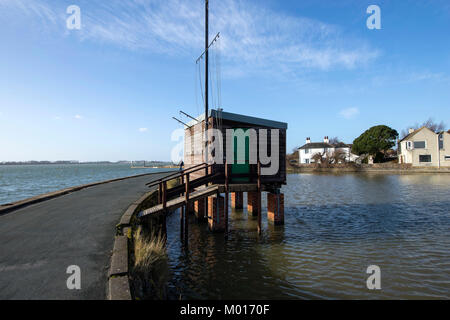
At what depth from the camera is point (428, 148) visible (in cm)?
5519

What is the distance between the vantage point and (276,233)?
12734mm

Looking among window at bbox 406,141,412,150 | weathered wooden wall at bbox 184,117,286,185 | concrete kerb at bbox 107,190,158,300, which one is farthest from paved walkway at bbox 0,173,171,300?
window at bbox 406,141,412,150

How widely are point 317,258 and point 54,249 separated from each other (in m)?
8.40

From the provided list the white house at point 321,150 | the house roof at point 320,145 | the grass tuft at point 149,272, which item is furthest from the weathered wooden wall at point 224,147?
the house roof at point 320,145

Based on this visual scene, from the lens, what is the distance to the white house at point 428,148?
2144 inches

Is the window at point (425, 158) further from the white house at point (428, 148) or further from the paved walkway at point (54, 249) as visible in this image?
the paved walkway at point (54, 249)

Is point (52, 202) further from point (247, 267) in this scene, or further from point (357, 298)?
point (357, 298)

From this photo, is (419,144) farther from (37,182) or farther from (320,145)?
(37,182)

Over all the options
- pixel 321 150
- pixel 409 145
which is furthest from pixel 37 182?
pixel 409 145

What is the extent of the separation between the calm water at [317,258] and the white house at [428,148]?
48.6 m

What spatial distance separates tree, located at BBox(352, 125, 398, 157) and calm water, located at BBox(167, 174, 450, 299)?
166 feet
